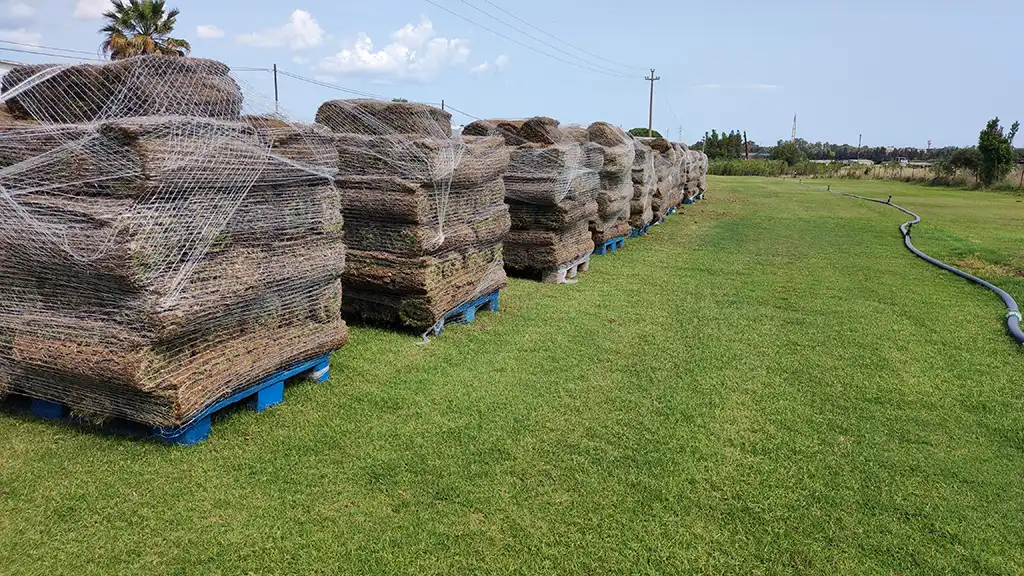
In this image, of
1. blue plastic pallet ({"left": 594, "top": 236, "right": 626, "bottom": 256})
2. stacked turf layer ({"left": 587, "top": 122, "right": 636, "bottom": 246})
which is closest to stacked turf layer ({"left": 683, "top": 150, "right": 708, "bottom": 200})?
blue plastic pallet ({"left": 594, "top": 236, "right": 626, "bottom": 256})

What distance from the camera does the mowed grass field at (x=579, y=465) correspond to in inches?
118

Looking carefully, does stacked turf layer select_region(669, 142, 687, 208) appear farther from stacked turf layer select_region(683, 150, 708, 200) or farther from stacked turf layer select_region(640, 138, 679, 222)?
stacked turf layer select_region(683, 150, 708, 200)

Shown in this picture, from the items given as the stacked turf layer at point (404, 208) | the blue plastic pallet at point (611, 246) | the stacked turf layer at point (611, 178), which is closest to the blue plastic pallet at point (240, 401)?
the stacked turf layer at point (404, 208)

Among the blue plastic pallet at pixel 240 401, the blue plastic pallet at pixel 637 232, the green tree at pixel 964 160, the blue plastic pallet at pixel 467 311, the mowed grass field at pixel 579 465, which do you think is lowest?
the mowed grass field at pixel 579 465

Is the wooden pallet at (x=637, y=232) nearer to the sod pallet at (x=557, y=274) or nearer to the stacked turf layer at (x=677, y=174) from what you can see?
the stacked turf layer at (x=677, y=174)

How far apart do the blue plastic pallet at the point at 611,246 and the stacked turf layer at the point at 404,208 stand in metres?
4.74

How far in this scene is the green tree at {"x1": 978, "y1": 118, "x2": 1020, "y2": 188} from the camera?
2909cm

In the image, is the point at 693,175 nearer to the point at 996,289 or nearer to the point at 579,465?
the point at 996,289

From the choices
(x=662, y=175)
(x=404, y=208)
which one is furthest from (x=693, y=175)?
(x=404, y=208)

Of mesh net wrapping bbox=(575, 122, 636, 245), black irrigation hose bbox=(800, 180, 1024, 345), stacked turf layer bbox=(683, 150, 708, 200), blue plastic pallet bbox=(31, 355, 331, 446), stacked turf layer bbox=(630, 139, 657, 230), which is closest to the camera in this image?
blue plastic pallet bbox=(31, 355, 331, 446)

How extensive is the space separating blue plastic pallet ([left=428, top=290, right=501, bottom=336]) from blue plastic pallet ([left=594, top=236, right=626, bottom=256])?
13.5ft

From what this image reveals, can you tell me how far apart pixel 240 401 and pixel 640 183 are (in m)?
9.83

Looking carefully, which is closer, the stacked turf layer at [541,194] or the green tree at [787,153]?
the stacked turf layer at [541,194]

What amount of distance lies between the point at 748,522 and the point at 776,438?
3.56 ft
